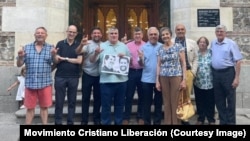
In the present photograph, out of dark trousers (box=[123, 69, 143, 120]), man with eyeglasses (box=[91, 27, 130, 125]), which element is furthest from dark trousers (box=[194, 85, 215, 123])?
man with eyeglasses (box=[91, 27, 130, 125])

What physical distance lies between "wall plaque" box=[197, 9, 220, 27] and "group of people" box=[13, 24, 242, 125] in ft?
6.37

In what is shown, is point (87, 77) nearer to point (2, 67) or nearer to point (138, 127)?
point (138, 127)

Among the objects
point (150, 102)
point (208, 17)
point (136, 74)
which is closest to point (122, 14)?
point (208, 17)

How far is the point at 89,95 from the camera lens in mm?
6336

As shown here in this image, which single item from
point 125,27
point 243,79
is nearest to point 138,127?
point 243,79

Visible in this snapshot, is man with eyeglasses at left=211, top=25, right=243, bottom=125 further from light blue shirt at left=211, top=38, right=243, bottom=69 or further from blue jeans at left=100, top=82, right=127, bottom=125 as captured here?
blue jeans at left=100, top=82, right=127, bottom=125

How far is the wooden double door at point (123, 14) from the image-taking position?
1007 centimetres

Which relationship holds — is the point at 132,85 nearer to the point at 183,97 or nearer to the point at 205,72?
the point at 183,97

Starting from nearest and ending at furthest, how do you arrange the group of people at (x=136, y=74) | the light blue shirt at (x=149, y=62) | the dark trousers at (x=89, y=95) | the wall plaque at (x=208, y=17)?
the group of people at (x=136, y=74), the light blue shirt at (x=149, y=62), the dark trousers at (x=89, y=95), the wall plaque at (x=208, y=17)

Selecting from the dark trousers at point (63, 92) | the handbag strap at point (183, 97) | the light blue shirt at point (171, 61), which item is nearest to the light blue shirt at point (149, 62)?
the light blue shirt at point (171, 61)

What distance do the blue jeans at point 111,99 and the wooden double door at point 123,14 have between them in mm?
4224

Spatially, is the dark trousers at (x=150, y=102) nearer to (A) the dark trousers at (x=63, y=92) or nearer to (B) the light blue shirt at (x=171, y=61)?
(B) the light blue shirt at (x=171, y=61)

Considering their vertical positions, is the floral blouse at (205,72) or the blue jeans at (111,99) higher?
the floral blouse at (205,72)

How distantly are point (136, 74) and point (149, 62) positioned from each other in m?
0.40
